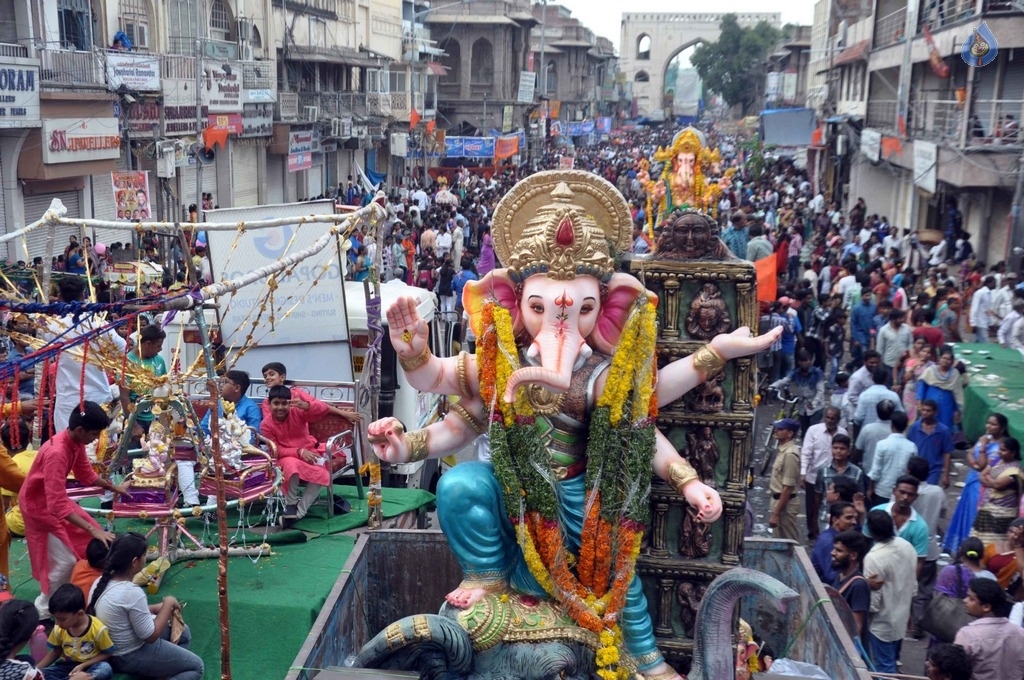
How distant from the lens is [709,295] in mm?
4586

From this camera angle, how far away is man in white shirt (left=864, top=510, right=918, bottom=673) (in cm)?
570

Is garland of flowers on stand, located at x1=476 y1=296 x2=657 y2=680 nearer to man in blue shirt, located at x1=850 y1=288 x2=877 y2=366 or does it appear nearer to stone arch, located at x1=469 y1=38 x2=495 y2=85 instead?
man in blue shirt, located at x1=850 y1=288 x2=877 y2=366

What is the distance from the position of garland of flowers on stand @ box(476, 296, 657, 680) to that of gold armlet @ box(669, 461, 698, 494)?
5.2 inches

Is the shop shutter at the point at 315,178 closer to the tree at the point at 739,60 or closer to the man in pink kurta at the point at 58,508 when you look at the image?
the man in pink kurta at the point at 58,508

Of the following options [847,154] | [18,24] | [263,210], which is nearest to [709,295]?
[263,210]

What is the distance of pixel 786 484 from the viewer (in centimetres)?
760

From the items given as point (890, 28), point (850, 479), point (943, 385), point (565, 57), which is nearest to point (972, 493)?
point (850, 479)

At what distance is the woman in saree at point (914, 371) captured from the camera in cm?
938

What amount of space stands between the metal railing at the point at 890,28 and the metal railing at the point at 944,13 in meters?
2.32

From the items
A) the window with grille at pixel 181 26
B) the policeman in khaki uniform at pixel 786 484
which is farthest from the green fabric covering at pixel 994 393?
the window with grille at pixel 181 26

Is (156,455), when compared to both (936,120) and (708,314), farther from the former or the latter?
(936,120)

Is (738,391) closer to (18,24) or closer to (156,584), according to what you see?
(156,584)

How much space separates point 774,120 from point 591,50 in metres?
Result: 32.5

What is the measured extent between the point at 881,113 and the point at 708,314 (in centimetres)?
2584
